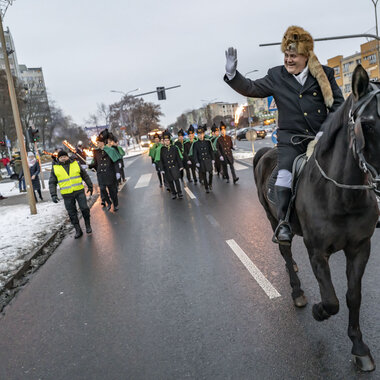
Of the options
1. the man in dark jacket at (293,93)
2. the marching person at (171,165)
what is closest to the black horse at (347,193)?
the man in dark jacket at (293,93)

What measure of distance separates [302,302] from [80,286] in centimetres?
331

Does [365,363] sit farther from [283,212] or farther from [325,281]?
[283,212]

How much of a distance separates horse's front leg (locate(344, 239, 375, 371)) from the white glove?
1.86 meters

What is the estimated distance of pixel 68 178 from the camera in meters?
8.45

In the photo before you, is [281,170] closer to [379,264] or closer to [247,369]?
[247,369]

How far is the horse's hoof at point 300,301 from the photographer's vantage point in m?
3.79

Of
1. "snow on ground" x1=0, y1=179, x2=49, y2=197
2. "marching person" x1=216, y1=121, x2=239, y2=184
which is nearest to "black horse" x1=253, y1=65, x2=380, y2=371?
"marching person" x1=216, y1=121, x2=239, y2=184

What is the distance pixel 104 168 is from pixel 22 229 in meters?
3.16

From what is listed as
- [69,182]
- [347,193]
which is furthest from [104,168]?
[347,193]

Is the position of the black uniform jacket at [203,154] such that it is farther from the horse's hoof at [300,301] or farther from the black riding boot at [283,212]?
the black riding boot at [283,212]

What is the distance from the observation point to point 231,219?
8156 mm

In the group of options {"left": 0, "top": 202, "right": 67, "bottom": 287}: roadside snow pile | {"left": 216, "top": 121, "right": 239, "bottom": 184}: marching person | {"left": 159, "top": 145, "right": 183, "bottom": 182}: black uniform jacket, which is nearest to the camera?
{"left": 0, "top": 202, "right": 67, "bottom": 287}: roadside snow pile

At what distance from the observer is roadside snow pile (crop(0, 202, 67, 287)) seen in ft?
21.6

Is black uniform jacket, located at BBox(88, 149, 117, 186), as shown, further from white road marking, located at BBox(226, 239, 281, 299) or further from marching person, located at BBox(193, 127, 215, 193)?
white road marking, located at BBox(226, 239, 281, 299)
